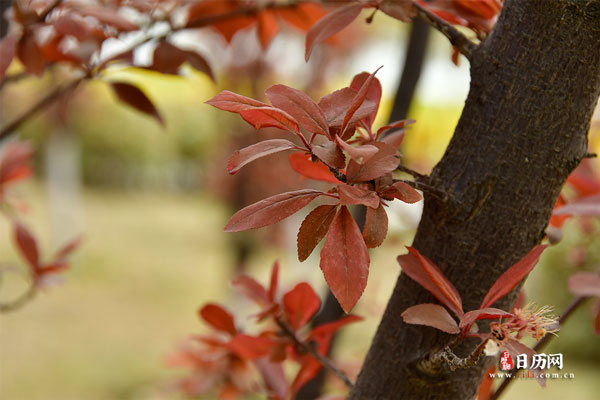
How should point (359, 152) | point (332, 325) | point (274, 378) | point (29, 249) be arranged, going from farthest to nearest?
point (29, 249), point (274, 378), point (332, 325), point (359, 152)

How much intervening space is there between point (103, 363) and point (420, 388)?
3.49 meters

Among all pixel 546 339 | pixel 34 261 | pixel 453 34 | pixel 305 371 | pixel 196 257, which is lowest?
pixel 196 257

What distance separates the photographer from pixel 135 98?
0.65 m

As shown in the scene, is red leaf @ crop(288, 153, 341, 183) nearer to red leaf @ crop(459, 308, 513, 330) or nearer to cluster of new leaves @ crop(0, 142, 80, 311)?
red leaf @ crop(459, 308, 513, 330)

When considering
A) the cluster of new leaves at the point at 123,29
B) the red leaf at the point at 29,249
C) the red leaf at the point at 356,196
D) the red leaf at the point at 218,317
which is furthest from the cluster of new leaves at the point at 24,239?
the red leaf at the point at 356,196

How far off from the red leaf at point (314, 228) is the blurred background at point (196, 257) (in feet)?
1.27

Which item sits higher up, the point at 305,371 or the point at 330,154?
the point at 330,154

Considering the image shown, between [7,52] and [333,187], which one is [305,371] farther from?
[7,52]

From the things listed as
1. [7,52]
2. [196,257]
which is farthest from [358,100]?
[196,257]

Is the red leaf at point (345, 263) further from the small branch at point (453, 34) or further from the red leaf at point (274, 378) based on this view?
the red leaf at point (274, 378)

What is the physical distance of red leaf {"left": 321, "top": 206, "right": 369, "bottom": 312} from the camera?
319 millimetres

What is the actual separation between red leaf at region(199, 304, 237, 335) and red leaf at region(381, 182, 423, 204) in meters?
0.26

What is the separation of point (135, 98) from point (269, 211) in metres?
0.38

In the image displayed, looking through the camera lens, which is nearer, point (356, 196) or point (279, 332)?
point (356, 196)
